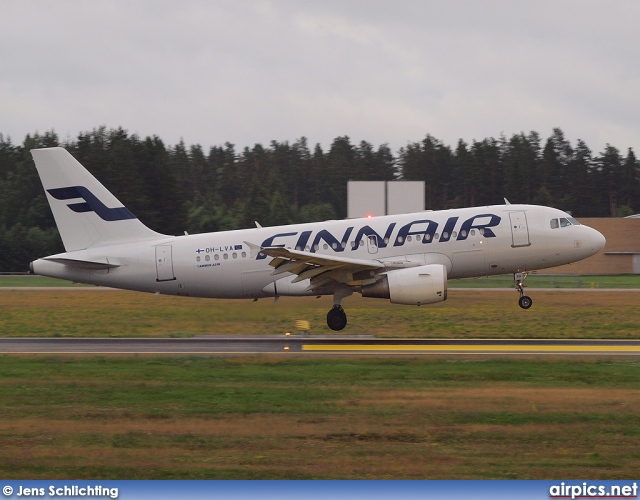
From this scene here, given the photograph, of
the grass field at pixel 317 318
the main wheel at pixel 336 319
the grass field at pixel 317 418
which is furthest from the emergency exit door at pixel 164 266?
the grass field at pixel 317 418

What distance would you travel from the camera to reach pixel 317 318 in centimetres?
3259

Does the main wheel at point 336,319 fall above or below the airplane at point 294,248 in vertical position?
below

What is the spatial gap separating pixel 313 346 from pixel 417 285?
3706mm

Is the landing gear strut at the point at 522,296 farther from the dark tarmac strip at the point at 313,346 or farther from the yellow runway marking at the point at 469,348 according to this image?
the yellow runway marking at the point at 469,348

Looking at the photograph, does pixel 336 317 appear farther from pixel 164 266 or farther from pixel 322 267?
pixel 164 266

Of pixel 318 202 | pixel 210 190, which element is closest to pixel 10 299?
pixel 318 202

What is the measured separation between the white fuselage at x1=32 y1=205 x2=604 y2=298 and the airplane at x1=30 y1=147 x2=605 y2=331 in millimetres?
33

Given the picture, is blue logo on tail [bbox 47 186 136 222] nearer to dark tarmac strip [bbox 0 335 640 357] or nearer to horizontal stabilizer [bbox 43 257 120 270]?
horizontal stabilizer [bbox 43 257 120 270]

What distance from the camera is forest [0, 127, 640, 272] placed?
92688 millimetres

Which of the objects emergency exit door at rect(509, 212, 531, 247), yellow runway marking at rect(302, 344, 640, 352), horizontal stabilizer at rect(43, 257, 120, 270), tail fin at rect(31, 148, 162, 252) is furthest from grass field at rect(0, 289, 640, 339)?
tail fin at rect(31, 148, 162, 252)

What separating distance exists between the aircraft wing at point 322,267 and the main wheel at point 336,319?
3.85ft

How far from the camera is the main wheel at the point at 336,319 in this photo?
28516 mm

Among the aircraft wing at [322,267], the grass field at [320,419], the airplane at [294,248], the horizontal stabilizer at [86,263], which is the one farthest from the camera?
the horizontal stabilizer at [86,263]

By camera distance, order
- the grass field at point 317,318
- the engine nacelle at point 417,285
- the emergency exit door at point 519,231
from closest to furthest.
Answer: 1. the engine nacelle at point 417,285
2. the emergency exit door at point 519,231
3. the grass field at point 317,318
